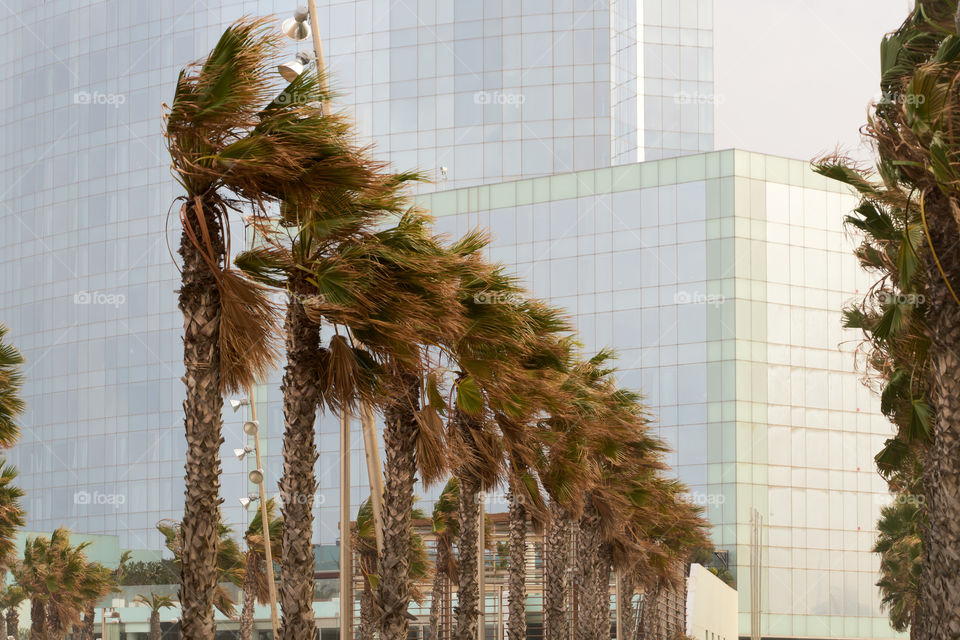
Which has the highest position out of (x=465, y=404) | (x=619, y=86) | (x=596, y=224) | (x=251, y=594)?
(x=619, y=86)

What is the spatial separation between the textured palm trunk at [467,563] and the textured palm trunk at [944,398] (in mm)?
10927

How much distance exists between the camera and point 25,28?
125875mm

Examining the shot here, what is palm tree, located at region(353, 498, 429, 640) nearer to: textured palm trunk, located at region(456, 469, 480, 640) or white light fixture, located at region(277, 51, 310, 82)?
textured palm trunk, located at region(456, 469, 480, 640)

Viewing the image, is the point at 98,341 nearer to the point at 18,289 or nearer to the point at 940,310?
the point at 18,289

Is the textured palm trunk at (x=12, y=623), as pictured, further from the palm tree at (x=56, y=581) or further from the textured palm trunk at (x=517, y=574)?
the textured palm trunk at (x=517, y=574)

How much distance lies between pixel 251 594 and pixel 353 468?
4619cm

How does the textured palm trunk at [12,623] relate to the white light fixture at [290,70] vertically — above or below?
below

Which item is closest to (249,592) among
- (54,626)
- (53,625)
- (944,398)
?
(54,626)

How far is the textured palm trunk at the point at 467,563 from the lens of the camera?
2555 cm

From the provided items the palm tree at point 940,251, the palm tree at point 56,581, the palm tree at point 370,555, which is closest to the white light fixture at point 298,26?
the palm tree at point 940,251

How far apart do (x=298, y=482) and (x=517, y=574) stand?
14423mm

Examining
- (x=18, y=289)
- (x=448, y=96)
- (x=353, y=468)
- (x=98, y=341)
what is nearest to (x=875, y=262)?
(x=353, y=468)

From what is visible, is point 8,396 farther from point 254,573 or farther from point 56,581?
point 56,581

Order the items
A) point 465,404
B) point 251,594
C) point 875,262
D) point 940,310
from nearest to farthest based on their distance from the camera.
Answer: point 940,310 → point 465,404 → point 875,262 → point 251,594
